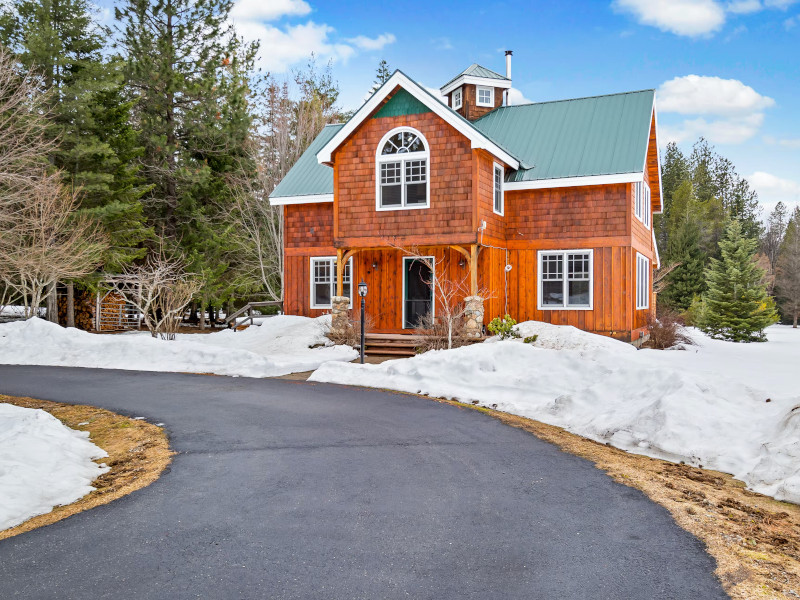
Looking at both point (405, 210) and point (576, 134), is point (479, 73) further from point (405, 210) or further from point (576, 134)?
point (405, 210)

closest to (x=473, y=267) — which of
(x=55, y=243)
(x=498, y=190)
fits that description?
(x=498, y=190)

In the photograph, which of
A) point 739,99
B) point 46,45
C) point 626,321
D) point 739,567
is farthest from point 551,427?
point 739,99

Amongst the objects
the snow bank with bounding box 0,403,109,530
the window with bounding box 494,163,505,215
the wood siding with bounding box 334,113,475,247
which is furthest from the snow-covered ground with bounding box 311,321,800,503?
the window with bounding box 494,163,505,215

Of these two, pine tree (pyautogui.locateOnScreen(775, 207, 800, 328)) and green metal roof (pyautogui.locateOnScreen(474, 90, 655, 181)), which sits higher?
green metal roof (pyautogui.locateOnScreen(474, 90, 655, 181))

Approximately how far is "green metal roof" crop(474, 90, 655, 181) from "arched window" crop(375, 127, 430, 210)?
3.23 meters

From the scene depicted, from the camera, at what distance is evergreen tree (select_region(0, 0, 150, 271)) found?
21.1 metres

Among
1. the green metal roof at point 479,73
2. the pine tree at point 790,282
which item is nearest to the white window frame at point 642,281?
the green metal roof at point 479,73

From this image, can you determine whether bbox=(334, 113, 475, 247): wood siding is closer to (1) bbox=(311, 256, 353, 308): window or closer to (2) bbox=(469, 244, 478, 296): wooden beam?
(2) bbox=(469, 244, 478, 296): wooden beam

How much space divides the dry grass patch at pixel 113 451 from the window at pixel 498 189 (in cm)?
1273

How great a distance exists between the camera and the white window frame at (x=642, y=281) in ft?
64.2

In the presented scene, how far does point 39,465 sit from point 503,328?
12212 mm

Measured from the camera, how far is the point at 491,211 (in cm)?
1797

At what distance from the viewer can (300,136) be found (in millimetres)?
31156

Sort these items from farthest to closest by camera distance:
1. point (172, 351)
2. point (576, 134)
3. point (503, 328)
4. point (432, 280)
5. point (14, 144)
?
point (576, 134) < point (432, 280) < point (503, 328) < point (172, 351) < point (14, 144)
